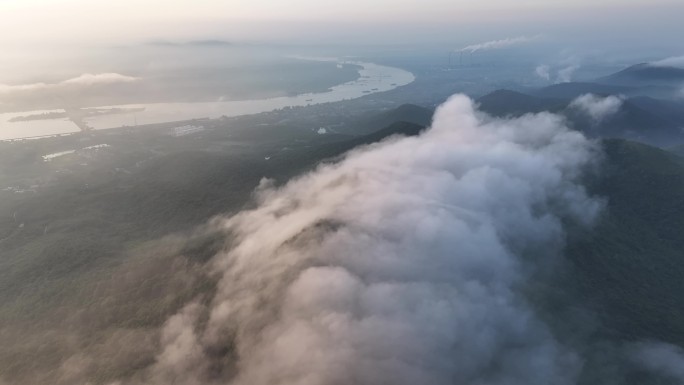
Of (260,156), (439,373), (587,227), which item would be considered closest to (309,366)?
(439,373)

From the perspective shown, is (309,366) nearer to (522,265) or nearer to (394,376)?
(394,376)

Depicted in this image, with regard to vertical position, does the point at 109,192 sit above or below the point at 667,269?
above

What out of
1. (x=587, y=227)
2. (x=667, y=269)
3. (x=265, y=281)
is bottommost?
(x=667, y=269)

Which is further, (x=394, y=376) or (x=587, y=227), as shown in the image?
(x=587, y=227)

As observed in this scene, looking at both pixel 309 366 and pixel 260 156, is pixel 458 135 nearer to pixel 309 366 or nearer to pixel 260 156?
pixel 260 156

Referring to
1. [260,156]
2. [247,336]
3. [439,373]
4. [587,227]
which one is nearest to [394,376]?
[439,373]

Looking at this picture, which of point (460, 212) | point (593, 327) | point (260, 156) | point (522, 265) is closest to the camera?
point (593, 327)

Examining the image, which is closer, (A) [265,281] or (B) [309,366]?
(B) [309,366]

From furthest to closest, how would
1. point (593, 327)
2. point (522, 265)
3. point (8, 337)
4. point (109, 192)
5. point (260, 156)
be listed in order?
point (260, 156), point (109, 192), point (522, 265), point (8, 337), point (593, 327)

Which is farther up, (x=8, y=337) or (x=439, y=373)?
(x=8, y=337)

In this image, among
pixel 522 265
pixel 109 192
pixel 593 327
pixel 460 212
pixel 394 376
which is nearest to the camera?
pixel 394 376
